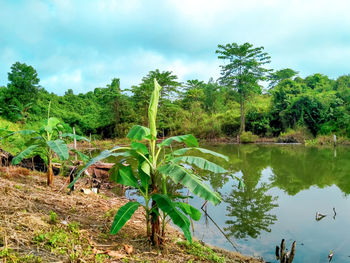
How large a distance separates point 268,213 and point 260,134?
64.6 ft

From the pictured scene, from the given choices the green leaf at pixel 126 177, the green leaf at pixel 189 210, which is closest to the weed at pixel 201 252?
the green leaf at pixel 189 210

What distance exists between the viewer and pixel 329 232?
163 inches

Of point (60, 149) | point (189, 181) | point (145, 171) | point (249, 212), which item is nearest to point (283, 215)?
point (249, 212)

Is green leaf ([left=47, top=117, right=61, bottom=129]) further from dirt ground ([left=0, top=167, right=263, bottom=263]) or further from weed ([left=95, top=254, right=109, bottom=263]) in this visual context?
weed ([left=95, top=254, right=109, bottom=263])

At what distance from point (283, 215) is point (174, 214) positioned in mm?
3506

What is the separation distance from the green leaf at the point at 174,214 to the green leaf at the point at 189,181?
0.22 m

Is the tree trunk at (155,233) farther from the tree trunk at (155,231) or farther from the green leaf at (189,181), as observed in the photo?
the green leaf at (189,181)

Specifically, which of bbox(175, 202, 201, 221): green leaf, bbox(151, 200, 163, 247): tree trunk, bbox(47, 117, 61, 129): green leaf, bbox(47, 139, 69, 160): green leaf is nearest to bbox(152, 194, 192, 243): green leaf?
bbox(175, 202, 201, 221): green leaf

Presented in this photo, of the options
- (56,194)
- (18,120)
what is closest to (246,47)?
(18,120)

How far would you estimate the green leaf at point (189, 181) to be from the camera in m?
2.27

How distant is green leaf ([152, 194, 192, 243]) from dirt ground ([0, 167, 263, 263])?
37 cm

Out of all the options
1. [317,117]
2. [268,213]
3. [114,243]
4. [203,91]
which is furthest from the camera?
[203,91]

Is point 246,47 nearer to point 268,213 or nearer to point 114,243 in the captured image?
point 268,213

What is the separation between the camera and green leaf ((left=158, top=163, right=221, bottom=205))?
7.46 feet
